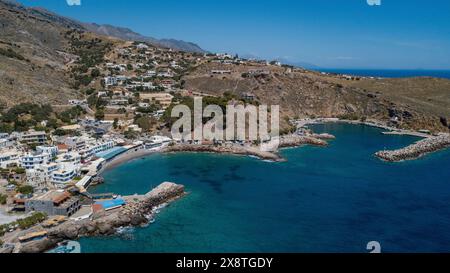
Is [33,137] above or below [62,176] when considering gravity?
above

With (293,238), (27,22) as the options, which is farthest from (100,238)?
(27,22)

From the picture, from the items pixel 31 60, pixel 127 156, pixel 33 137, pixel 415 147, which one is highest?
pixel 31 60

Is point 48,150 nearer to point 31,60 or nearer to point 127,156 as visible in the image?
point 127,156

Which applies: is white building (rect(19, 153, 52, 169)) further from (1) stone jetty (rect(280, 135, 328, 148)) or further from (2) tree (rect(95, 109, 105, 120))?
(1) stone jetty (rect(280, 135, 328, 148))

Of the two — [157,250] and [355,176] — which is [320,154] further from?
[157,250]

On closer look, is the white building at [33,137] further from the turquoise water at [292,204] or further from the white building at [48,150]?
the turquoise water at [292,204]

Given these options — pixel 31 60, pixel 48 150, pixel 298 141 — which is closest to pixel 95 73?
pixel 31 60

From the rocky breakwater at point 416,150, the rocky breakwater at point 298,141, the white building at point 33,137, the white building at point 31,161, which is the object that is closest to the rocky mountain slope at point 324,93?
the rocky breakwater at point 416,150

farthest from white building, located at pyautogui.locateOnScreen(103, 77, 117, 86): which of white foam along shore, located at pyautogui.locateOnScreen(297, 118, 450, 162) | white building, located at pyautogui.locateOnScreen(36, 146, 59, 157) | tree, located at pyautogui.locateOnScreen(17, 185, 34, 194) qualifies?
tree, located at pyautogui.locateOnScreen(17, 185, 34, 194)
